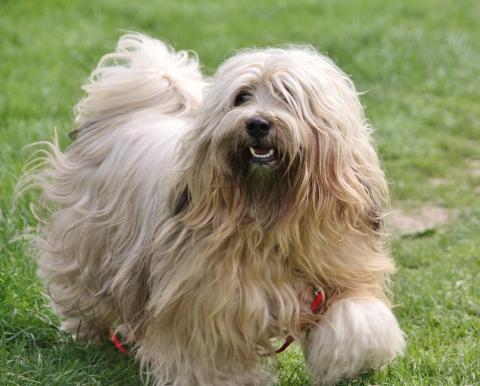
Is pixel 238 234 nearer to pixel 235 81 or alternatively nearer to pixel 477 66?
pixel 235 81

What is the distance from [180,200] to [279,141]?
58cm

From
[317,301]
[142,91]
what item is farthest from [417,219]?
[317,301]

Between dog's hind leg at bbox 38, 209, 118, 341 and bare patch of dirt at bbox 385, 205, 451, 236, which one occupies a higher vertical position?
dog's hind leg at bbox 38, 209, 118, 341

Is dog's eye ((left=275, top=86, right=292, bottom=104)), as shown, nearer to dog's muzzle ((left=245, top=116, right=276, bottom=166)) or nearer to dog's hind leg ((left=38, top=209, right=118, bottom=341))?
dog's muzzle ((left=245, top=116, right=276, bottom=166))

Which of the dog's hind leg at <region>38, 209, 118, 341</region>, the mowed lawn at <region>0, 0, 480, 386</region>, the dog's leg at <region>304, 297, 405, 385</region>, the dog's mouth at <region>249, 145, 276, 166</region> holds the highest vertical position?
the dog's mouth at <region>249, 145, 276, 166</region>

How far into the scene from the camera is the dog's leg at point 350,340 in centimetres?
450

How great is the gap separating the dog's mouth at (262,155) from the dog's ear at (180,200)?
39 centimetres

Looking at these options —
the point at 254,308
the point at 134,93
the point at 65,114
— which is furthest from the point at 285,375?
the point at 65,114

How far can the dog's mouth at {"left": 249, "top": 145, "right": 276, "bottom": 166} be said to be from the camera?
166 inches

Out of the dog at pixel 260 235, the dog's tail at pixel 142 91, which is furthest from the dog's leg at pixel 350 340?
the dog's tail at pixel 142 91

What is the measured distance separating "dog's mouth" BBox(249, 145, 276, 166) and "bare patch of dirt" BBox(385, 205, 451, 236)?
3.08 meters

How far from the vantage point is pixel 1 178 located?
7281mm

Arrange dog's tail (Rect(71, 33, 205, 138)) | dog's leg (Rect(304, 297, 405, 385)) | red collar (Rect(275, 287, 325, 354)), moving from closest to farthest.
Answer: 1. dog's leg (Rect(304, 297, 405, 385))
2. red collar (Rect(275, 287, 325, 354))
3. dog's tail (Rect(71, 33, 205, 138))

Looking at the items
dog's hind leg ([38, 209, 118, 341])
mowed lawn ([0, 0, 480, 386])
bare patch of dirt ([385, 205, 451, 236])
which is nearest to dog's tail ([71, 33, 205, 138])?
dog's hind leg ([38, 209, 118, 341])
